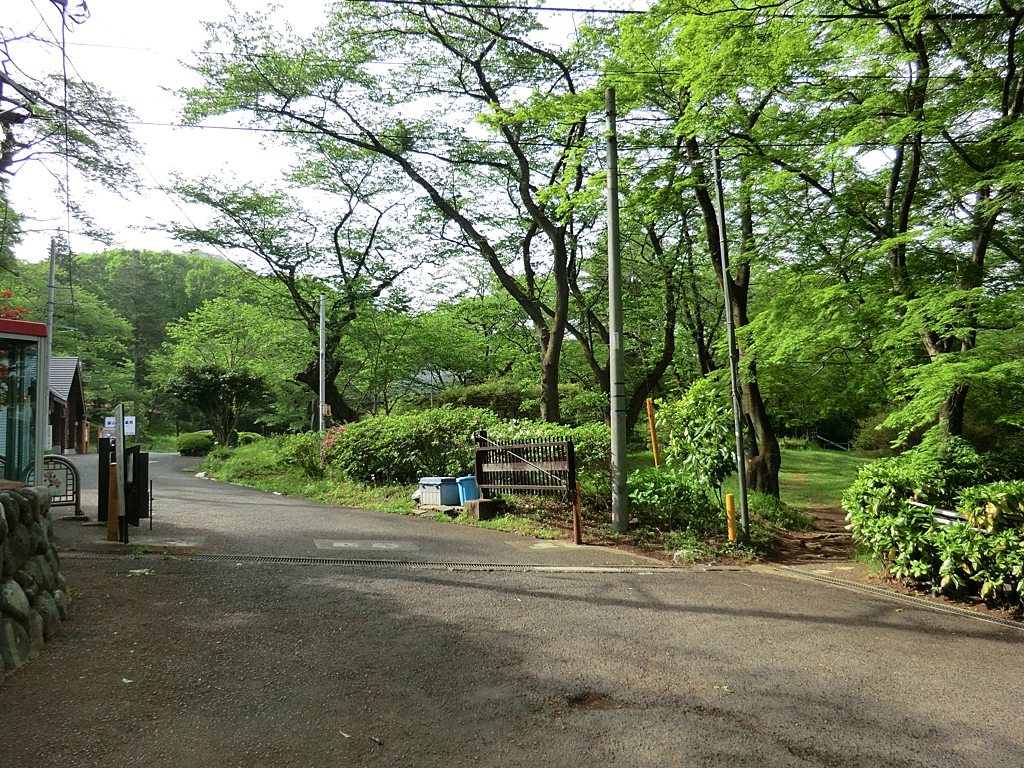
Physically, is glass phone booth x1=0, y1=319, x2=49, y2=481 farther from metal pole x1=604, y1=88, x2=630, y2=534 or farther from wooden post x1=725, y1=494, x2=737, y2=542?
wooden post x1=725, y1=494, x2=737, y2=542

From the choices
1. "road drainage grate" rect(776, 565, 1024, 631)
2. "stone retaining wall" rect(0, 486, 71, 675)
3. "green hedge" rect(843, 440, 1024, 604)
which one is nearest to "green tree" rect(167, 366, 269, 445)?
"stone retaining wall" rect(0, 486, 71, 675)

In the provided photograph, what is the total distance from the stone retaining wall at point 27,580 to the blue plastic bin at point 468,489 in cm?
711

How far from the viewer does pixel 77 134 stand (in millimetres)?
12719

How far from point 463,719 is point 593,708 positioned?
0.77m

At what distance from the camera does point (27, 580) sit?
4648 millimetres

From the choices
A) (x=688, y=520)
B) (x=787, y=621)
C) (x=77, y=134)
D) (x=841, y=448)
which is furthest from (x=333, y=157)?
(x=841, y=448)

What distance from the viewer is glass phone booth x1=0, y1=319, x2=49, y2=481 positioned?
8.31 m

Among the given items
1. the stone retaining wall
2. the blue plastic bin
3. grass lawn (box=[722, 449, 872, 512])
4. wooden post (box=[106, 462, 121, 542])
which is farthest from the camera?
grass lawn (box=[722, 449, 872, 512])

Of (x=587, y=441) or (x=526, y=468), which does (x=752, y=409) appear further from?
(x=526, y=468)

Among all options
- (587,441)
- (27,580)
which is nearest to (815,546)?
(587,441)

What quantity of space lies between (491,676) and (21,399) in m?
7.48

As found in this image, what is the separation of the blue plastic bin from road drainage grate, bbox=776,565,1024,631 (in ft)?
17.0

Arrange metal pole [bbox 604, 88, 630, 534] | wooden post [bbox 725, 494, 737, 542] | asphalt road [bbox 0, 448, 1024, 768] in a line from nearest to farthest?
asphalt road [bbox 0, 448, 1024, 768]
wooden post [bbox 725, 494, 737, 542]
metal pole [bbox 604, 88, 630, 534]

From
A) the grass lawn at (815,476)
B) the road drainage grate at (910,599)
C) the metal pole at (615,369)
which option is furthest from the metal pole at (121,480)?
the grass lawn at (815,476)
